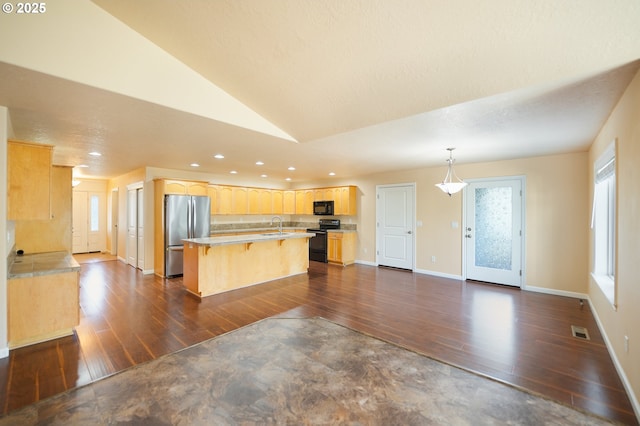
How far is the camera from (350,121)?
3164 mm

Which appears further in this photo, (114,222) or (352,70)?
(114,222)

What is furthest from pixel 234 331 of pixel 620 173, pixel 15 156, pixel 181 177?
pixel 181 177

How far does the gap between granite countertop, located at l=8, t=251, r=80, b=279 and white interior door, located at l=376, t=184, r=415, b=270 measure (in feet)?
19.5

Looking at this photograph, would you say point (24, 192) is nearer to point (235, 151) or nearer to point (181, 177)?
point (235, 151)

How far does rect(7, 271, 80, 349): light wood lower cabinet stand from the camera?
9.25 feet

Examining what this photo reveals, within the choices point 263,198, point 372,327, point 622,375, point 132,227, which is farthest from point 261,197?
point 622,375

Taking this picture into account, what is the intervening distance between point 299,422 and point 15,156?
149 inches

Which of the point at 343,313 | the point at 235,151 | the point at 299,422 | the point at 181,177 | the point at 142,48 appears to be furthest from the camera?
the point at 181,177

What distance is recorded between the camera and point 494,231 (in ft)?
17.8

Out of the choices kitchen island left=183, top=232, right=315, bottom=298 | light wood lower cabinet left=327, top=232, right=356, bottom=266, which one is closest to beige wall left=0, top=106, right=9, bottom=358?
kitchen island left=183, top=232, right=315, bottom=298

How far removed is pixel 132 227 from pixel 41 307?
4.25 meters

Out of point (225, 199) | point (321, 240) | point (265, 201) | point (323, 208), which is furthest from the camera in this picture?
point (265, 201)

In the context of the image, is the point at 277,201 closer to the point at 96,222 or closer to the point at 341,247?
the point at 341,247

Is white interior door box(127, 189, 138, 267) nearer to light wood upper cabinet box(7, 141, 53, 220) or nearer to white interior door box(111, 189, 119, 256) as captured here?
white interior door box(111, 189, 119, 256)
